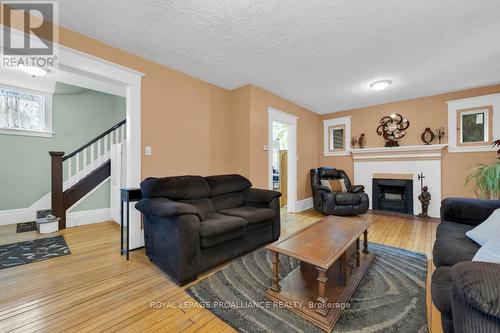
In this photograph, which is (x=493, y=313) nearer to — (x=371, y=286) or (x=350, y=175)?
(x=371, y=286)

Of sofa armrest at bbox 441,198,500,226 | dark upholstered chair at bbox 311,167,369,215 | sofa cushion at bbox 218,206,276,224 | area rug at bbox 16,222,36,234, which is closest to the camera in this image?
sofa armrest at bbox 441,198,500,226

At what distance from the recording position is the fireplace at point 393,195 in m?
4.50

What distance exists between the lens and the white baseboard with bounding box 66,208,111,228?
11.8ft

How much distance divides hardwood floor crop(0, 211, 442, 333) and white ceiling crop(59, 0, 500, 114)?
2.56 metres

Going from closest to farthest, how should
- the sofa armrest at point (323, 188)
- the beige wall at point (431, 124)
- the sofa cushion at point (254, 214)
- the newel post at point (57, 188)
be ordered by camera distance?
the sofa cushion at point (254, 214)
the newel post at point (57, 188)
the beige wall at point (431, 124)
the sofa armrest at point (323, 188)

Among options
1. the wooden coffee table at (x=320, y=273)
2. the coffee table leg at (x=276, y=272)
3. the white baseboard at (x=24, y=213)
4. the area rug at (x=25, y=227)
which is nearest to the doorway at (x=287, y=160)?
the wooden coffee table at (x=320, y=273)

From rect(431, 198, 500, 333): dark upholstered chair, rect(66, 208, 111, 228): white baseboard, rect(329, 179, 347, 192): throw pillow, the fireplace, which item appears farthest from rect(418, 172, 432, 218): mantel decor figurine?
rect(66, 208, 111, 228): white baseboard

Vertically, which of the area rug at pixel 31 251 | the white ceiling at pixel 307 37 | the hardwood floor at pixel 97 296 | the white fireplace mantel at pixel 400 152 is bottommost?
the hardwood floor at pixel 97 296

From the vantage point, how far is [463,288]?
80 centimetres

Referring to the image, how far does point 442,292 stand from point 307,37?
98.9 inches

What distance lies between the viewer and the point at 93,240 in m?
2.96

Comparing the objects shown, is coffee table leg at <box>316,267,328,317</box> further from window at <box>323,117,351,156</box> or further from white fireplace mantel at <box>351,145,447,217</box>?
window at <box>323,117,351,156</box>

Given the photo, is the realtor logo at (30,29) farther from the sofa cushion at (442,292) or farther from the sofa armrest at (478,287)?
the sofa cushion at (442,292)

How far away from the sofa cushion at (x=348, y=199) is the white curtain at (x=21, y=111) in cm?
628
